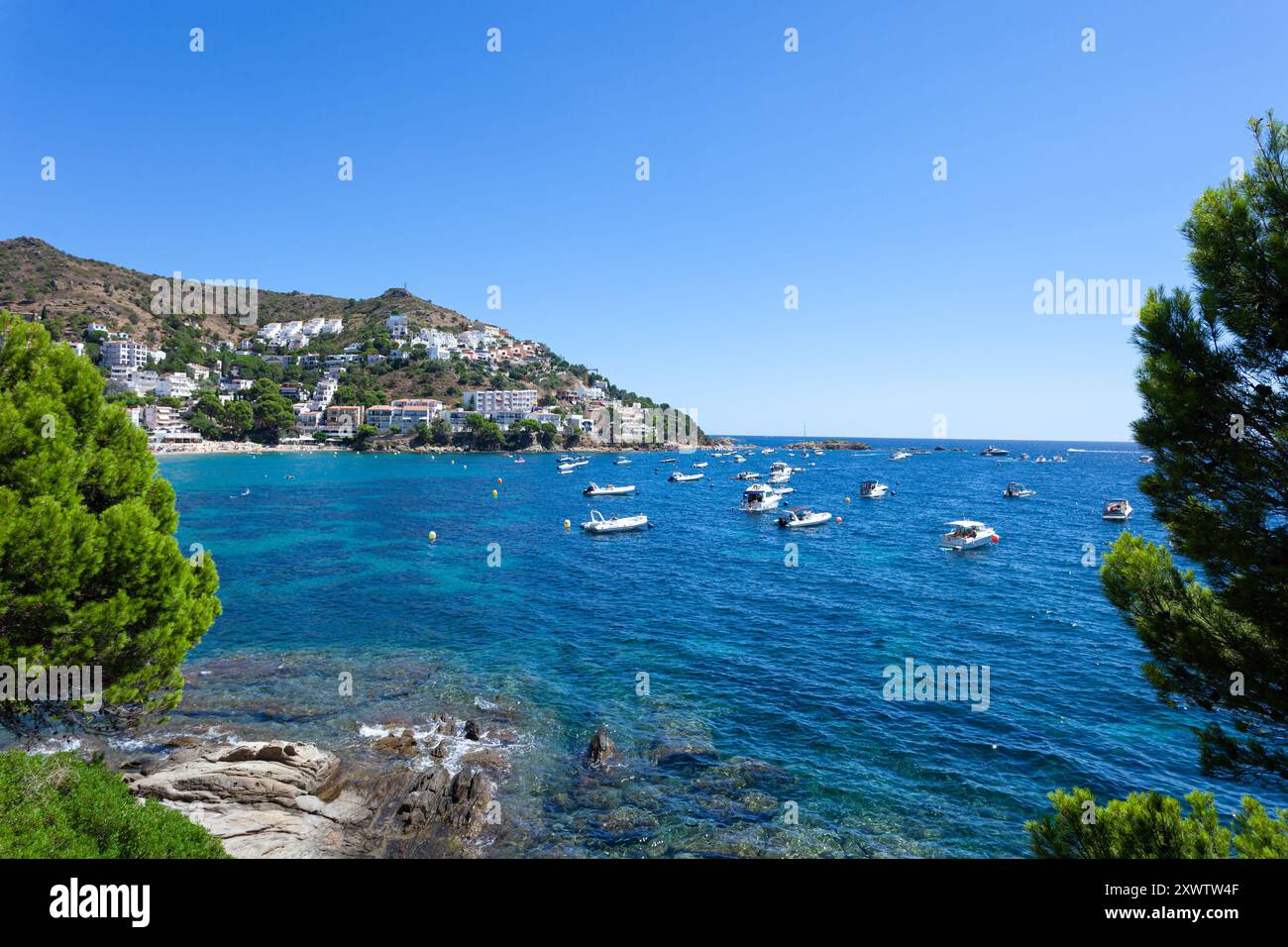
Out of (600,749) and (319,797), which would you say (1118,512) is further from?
(319,797)

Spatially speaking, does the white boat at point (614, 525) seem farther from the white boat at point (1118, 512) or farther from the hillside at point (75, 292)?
the hillside at point (75, 292)

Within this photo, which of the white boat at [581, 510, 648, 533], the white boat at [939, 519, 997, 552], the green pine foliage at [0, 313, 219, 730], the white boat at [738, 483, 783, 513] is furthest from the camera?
the white boat at [738, 483, 783, 513]

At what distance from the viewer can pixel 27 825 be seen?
7.12 metres

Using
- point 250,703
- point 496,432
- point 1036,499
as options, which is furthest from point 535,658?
point 496,432

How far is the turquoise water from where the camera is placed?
1508 cm

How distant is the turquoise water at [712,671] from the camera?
1508cm

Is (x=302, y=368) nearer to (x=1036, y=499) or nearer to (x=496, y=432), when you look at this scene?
(x=496, y=432)

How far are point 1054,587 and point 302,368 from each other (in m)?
209

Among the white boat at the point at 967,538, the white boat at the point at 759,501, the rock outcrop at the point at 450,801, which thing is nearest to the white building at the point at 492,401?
the white boat at the point at 759,501

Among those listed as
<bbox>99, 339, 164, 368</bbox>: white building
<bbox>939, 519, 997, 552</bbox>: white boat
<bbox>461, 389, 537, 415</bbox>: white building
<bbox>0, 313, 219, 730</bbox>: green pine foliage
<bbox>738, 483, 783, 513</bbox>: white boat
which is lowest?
<bbox>939, 519, 997, 552</bbox>: white boat

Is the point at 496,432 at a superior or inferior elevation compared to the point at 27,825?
superior

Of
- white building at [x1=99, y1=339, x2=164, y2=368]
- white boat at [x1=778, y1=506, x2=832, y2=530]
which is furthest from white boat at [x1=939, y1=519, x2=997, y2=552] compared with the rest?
white building at [x1=99, y1=339, x2=164, y2=368]

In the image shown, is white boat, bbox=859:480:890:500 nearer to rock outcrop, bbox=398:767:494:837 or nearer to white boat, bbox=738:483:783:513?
white boat, bbox=738:483:783:513
